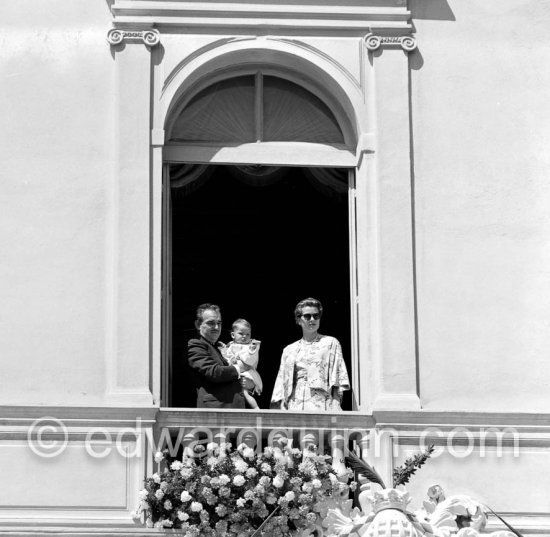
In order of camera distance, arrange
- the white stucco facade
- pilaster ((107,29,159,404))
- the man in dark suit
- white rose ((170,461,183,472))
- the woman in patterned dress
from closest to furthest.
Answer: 1. white rose ((170,461,183,472))
2. the white stucco facade
3. pilaster ((107,29,159,404))
4. the man in dark suit
5. the woman in patterned dress

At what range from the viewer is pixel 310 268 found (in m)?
28.2

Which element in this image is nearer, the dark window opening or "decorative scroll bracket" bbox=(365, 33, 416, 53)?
"decorative scroll bracket" bbox=(365, 33, 416, 53)

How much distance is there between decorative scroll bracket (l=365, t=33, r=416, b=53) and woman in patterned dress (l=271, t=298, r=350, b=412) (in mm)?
2454

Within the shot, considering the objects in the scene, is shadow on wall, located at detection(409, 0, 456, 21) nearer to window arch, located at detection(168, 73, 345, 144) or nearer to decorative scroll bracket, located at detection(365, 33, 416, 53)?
decorative scroll bracket, located at detection(365, 33, 416, 53)

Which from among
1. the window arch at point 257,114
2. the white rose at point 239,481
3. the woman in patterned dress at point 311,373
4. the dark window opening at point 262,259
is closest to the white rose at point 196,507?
the white rose at point 239,481

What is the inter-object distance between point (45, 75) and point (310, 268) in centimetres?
636

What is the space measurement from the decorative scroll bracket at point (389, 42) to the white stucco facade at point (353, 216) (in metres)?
0.04

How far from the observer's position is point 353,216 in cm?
2281

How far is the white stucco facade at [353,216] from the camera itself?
21562mm

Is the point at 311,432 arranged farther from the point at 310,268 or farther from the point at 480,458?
the point at 310,268

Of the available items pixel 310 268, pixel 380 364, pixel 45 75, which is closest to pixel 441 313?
pixel 380 364

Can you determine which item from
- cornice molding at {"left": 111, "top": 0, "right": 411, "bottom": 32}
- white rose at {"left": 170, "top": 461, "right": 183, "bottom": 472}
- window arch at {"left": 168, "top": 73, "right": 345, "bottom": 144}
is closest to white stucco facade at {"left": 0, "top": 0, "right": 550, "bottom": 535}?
cornice molding at {"left": 111, "top": 0, "right": 411, "bottom": 32}

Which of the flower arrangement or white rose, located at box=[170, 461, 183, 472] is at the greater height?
white rose, located at box=[170, 461, 183, 472]

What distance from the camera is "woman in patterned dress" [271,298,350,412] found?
22109 mm
